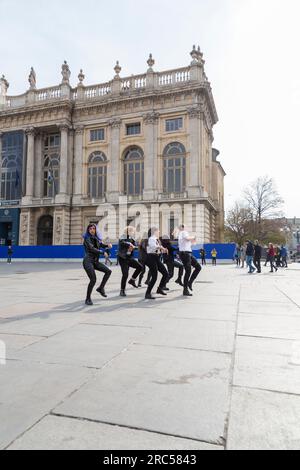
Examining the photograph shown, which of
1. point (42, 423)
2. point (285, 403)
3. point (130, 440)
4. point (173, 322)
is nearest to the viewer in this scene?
point (130, 440)

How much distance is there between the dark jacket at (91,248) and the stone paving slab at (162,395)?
3883 millimetres

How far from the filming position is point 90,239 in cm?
707

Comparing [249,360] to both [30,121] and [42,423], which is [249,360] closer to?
[42,423]

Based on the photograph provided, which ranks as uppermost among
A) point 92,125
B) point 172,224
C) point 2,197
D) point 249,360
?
point 92,125

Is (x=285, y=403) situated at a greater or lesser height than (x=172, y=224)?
lesser

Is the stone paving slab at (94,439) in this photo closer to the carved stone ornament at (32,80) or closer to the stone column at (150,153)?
the stone column at (150,153)

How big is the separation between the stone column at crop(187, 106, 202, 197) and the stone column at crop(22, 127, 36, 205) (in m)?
18.1

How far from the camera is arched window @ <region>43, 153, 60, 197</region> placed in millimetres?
37250

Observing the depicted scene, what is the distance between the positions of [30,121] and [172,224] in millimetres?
20996

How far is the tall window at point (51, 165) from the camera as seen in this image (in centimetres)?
3728

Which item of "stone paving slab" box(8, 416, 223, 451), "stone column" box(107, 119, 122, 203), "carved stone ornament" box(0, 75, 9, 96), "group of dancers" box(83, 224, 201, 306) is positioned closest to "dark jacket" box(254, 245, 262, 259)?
"group of dancers" box(83, 224, 201, 306)

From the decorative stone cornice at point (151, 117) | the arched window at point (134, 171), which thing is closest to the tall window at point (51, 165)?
the arched window at point (134, 171)

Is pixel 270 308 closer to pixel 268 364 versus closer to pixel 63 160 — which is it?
pixel 268 364

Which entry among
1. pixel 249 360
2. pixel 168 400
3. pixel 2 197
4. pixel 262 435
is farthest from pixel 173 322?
pixel 2 197
